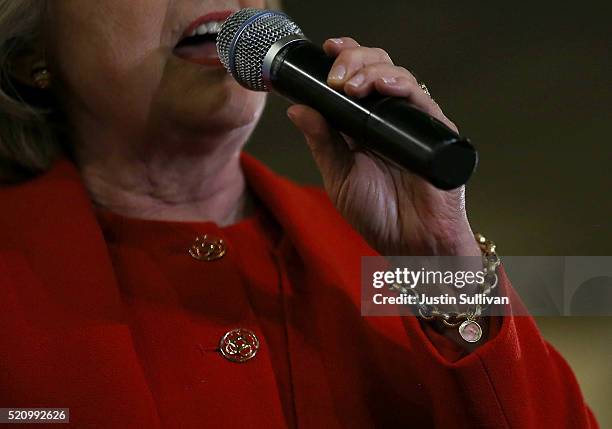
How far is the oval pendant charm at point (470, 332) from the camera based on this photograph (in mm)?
1061

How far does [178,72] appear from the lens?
1271 mm

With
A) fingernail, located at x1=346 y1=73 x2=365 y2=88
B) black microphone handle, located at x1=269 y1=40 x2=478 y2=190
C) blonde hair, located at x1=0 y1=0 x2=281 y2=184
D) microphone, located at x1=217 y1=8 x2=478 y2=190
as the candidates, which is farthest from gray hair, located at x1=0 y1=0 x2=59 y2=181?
fingernail, located at x1=346 y1=73 x2=365 y2=88

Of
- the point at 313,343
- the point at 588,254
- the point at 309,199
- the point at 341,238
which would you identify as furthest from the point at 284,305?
the point at 588,254

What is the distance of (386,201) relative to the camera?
1.17 meters

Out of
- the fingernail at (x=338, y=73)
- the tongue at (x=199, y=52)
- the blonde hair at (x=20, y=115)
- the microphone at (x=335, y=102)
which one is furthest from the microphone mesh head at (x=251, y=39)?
the blonde hair at (x=20, y=115)

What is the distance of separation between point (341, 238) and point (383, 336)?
255 millimetres

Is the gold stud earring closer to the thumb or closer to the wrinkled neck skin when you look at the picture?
the wrinkled neck skin

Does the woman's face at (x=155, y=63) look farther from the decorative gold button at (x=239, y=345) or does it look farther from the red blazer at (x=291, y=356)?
the decorative gold button at (x=239, y=345)

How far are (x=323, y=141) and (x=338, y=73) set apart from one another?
0.26 m

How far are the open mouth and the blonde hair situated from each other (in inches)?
11.4

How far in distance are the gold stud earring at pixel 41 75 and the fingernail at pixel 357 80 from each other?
0.78 metres

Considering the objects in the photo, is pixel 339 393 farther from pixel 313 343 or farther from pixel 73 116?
pixel 73 116

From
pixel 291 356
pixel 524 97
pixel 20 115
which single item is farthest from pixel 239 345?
pixel 524 97

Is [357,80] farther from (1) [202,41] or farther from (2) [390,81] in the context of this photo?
(1) [202,41]
